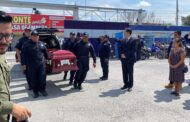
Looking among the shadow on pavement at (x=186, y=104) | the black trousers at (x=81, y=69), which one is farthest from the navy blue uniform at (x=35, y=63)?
the shadow on pavement at (x=186, y=104)

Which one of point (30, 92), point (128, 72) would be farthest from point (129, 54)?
point (30, 92)

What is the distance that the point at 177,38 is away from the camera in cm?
873

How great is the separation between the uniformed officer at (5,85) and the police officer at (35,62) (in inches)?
242

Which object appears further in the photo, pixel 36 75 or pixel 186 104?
pixel 36 75

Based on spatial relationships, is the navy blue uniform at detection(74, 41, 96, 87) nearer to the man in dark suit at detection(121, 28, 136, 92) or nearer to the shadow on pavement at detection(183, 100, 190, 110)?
the man in dark suit at detection(121, 28, 136, 92)

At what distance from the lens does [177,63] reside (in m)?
8.77

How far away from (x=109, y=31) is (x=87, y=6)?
9.52 m

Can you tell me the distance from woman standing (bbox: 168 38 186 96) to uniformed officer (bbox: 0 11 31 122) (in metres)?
6.83

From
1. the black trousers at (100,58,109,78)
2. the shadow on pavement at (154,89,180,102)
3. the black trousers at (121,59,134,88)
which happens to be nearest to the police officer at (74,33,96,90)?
the black trousers at (121,59,134,88)

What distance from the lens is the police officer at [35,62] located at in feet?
28.4

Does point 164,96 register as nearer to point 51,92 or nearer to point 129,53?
point 129,53

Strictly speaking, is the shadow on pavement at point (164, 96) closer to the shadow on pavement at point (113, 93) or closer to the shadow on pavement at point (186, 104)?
the shadow on pavement at point (186, 104)

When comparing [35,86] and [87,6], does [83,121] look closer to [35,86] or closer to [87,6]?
[35,86]

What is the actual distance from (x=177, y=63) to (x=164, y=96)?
1.02m
